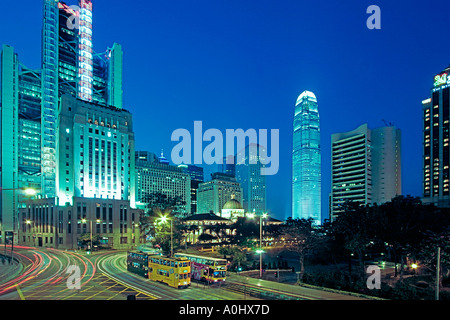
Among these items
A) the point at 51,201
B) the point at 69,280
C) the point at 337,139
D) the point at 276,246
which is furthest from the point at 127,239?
the point at 337,139

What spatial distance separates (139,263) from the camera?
4544 centimetres

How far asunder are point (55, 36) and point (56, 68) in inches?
568

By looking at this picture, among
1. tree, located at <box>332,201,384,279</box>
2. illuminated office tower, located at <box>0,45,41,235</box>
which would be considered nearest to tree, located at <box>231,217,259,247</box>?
tree, located at <box>332,201,384,279</box>

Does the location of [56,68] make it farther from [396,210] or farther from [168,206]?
[396,210]

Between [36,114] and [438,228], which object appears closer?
[438,228]

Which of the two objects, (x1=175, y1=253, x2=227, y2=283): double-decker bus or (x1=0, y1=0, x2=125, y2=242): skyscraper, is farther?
(x1=0, y1=0, x2=125, y2=242): skyscraper

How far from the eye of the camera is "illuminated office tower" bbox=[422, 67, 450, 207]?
516 ft

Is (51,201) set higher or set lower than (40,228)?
higher

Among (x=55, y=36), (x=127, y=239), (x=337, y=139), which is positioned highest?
(x=55, y=36)

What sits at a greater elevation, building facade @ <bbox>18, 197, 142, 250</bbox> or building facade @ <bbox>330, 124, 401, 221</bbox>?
building facade @ <bbox>330, 124, 401, 221</bbox>

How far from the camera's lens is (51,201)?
10162cm

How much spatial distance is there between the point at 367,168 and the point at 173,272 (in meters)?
159

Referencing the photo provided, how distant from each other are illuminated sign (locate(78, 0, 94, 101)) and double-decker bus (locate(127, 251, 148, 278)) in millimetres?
112650

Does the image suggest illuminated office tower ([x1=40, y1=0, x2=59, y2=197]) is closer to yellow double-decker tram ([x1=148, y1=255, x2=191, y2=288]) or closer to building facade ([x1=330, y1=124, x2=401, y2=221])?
yellow double-decker tram ([x1=148, y1=255, x2=191, y2=288])
